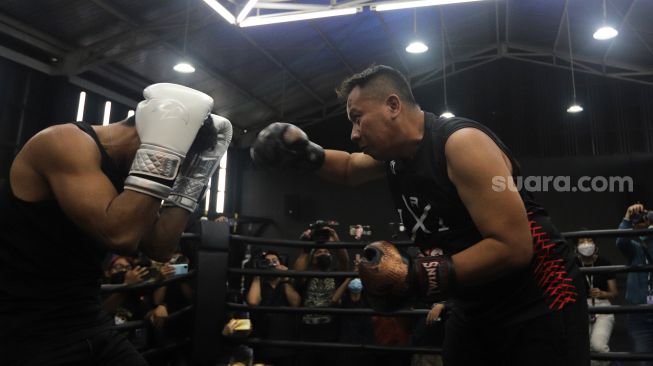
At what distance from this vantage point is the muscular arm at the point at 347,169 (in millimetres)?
1734

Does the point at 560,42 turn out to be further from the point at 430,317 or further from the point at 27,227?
the point at 27,227

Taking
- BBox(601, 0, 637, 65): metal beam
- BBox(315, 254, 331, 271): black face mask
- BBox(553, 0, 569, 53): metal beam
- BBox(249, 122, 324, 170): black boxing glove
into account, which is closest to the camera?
BBox(249, 122, 324, 170): black boxing glove

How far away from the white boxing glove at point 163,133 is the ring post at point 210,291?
74cm

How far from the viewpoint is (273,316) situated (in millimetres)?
3242

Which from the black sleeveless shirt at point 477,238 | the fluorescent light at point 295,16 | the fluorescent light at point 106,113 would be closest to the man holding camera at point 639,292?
the black sleeveless shirt at point 477,238

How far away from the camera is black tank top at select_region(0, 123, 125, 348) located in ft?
3.70

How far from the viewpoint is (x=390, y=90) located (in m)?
1.36

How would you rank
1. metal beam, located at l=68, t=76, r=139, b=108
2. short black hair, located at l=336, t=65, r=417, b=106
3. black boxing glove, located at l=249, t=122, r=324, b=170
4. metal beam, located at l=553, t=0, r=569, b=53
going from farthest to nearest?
metal beam, located at l=553, t=0, r=569, b=53 < metal beam, located at l=68, t=76, r=139, b=108 < black boxing glove, located at l=249, t=122, r=324, b=170 < short black hair, located at l=336, t=65, r=417, b=106

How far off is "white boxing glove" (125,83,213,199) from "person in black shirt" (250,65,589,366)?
46cm

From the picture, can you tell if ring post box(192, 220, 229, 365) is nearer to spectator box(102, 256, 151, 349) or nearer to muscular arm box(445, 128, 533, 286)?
spectator box(102, 256, 151, 349)

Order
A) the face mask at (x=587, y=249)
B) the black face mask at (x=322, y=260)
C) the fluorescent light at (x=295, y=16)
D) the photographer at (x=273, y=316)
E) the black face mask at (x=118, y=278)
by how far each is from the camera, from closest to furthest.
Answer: the black face mask at (x=118, y=278), the photographer at (x=273, y=316), the black face mask at (x=322, y=260), the face mask at (x=587, y=249), the fluorescent light at (x=295, y=16)

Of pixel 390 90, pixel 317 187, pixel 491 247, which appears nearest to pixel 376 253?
pixel 491 247

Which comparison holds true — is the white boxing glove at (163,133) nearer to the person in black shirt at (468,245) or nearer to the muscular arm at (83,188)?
the muscular arm at (83,188)

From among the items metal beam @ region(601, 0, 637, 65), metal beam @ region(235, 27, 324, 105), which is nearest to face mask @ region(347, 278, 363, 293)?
metal beam @ region(235, 27, 324, 105)
